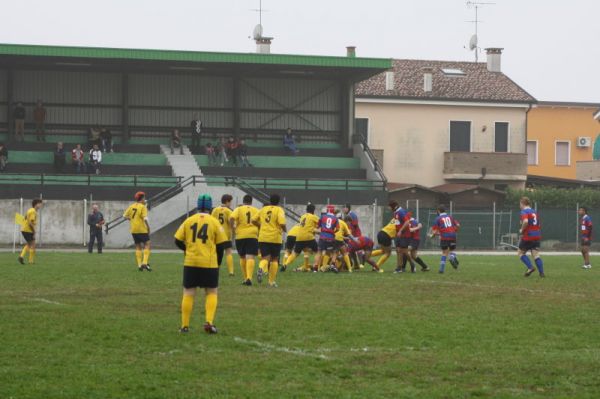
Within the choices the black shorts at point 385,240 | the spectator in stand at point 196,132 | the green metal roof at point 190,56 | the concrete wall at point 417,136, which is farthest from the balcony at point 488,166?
the black shorts at point 385,240

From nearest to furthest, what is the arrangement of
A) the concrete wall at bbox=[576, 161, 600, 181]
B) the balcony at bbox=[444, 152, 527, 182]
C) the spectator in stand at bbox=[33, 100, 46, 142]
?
the spectator in stand at bbox=[33, 100, 46, 142] → the balcony at bbox=[444, 152, 527, 182] → the concrete wall at bbox=[576, 161, 600, 181]

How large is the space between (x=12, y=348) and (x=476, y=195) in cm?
5388

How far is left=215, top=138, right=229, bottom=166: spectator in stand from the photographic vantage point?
58.8 meters

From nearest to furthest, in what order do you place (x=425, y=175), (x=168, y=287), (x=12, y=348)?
(x=12, y=348), (x=168, y=287), (x=425, y=175)

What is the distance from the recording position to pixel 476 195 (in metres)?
66.7

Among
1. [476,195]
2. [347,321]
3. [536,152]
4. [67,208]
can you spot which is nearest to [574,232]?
[476,195]

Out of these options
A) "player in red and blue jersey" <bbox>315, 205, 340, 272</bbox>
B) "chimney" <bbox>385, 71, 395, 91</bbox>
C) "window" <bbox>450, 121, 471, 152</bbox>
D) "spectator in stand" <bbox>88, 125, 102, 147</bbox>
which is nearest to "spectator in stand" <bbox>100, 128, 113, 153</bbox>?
"spectator in stand" <bbox>88, 125, 102, 147</bbox>

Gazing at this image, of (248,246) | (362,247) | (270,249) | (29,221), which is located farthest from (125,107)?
(270,249)

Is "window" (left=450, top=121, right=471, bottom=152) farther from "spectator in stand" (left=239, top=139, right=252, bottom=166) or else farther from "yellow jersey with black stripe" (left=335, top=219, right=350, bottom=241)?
"yellow jersey with black stripe" (left=335, top=219, right=350, bottom=241)

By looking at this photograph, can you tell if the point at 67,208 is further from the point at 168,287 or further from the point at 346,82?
the point at 168,287

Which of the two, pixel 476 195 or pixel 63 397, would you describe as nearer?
pixel 63 397

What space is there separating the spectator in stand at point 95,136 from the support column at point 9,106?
141 inches

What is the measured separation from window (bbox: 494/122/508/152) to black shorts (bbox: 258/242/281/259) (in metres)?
52.3

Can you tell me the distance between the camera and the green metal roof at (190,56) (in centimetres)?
5816
